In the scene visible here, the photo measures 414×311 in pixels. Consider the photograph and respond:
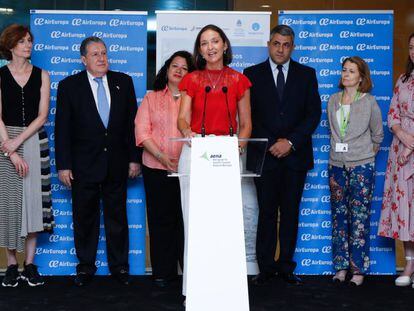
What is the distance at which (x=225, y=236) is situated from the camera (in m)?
4.33

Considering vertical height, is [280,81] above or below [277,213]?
above

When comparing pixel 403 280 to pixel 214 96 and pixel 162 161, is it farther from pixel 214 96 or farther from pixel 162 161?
pixel 214 96

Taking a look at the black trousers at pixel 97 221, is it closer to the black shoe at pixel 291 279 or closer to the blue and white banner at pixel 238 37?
the blue and white banner at pixel 238 37

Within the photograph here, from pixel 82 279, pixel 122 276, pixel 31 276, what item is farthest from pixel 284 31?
pixel 31 276

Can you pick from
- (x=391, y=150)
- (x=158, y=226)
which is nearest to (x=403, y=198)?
(x=391, y=150)

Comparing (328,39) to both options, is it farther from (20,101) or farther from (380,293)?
(20,101)

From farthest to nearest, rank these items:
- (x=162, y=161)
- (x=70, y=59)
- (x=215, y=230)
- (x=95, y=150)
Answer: (x=70, y=59), (x=95, y=150), (x=162, y=161), (x=215, y=230)

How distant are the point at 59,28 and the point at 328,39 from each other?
84.5 inches

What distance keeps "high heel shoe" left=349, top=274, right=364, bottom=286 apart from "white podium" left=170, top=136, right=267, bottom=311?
65.3 inches

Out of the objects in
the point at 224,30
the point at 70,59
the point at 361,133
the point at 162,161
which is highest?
the point at 224,30

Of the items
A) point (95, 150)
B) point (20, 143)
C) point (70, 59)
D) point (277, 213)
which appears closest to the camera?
point (20, 143)

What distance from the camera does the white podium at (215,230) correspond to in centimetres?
429

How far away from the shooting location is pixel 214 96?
15.8 ft

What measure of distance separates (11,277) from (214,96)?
2.15 m
